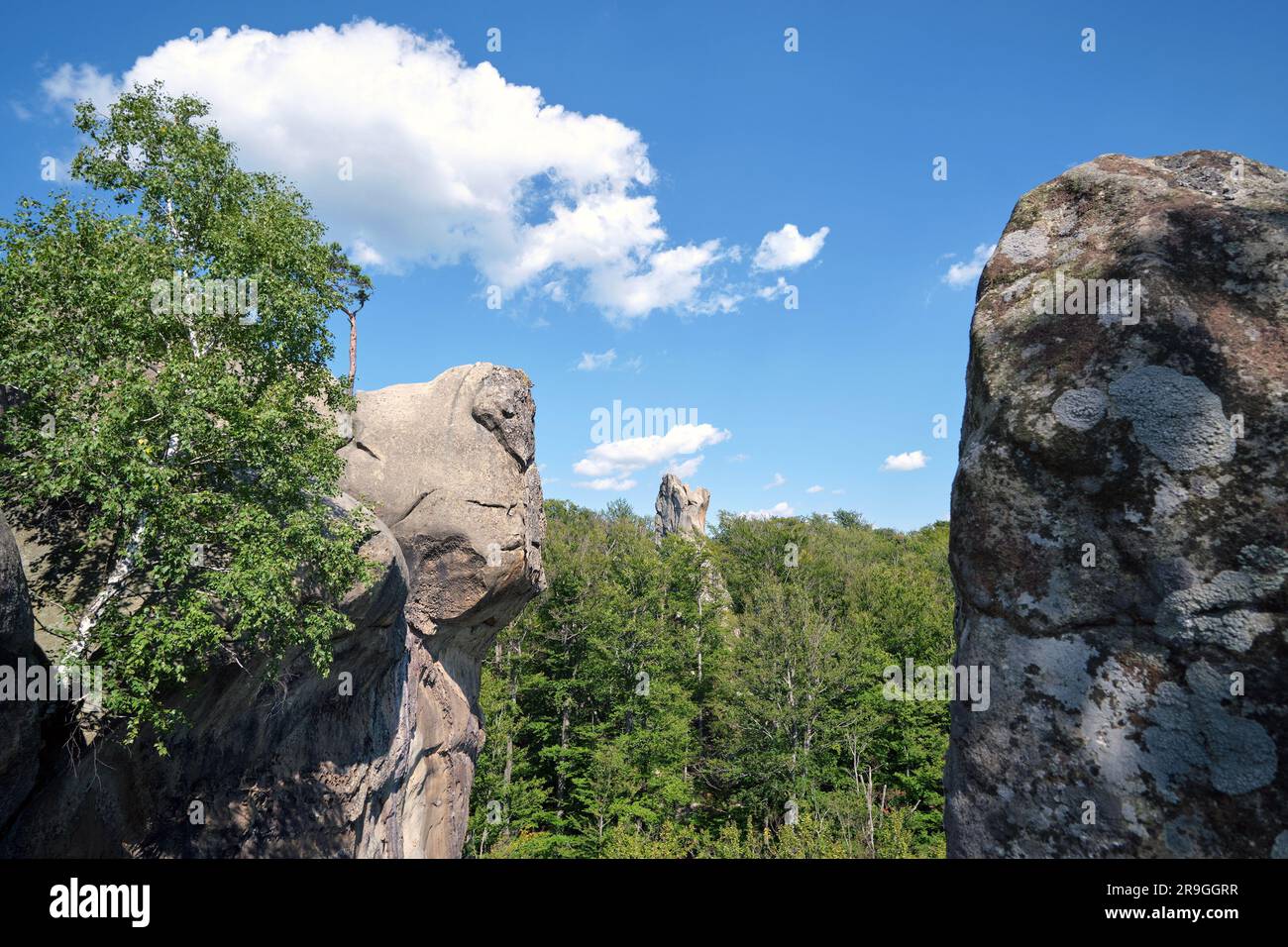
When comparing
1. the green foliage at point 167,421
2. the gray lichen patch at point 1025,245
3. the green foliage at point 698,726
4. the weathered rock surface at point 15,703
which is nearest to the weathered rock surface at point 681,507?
the green foliage at point 698,726

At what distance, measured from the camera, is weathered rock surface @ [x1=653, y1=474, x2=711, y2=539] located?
59688mm

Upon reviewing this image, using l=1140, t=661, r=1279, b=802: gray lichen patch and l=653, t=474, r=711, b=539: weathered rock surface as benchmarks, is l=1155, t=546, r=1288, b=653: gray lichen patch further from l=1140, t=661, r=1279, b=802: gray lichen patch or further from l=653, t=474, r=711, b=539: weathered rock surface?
l=653, t=474, r=711, b=539: weathered rock surface

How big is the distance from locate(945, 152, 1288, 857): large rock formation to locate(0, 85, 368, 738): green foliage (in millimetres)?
7496

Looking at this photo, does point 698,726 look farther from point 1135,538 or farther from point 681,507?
point 1135,538

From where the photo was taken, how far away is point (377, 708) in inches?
567

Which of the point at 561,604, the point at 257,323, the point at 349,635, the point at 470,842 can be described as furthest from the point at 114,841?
the point at 561,604

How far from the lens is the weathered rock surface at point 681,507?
5969 centimetres

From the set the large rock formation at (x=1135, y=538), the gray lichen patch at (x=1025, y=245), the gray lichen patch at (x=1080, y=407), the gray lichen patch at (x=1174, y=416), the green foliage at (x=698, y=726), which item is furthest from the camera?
the green foliage at (x=698, y=726)

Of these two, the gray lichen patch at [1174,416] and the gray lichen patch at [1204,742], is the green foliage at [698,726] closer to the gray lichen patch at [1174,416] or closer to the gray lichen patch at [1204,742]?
the gray lichen patch at [1204,742]

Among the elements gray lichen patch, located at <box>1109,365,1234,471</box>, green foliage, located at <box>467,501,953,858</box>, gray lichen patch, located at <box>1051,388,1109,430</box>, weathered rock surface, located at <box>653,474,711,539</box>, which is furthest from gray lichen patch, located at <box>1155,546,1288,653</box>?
weathered rock surface, located at <box>653,474,711,539</box>

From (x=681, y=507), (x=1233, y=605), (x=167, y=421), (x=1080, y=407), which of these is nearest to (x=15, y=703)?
(x=167, y=421)

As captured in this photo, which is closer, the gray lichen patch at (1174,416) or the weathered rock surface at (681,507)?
the gray lichen patch at (1174,416)

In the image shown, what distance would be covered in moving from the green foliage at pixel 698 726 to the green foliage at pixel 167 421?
17993mm

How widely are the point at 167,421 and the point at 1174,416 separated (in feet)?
29.4
